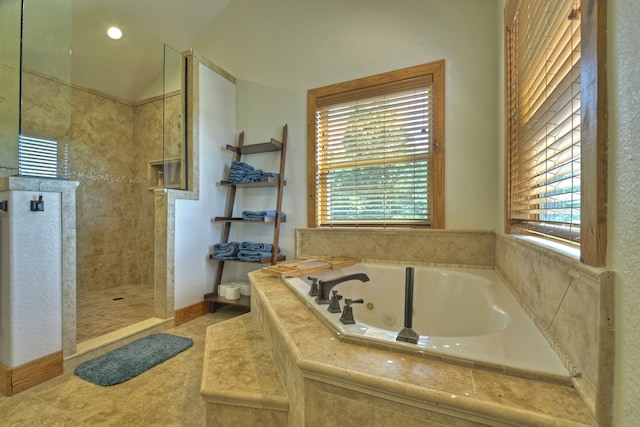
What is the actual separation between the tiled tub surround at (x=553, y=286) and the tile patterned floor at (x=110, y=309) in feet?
7.26

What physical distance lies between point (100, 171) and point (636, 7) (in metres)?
4.40

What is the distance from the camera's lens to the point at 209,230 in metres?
2.72

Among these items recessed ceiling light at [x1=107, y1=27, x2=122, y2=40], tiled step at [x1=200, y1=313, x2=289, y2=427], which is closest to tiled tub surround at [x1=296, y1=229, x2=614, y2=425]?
tiled step at [x1=200, y1=313, x2=289, y2=427]

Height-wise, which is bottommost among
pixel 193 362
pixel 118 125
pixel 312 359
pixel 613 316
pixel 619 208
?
pixel 193 362

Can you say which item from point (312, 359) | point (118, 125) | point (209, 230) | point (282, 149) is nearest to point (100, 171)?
point (118, 125)

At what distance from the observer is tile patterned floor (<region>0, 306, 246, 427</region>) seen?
1.29 m

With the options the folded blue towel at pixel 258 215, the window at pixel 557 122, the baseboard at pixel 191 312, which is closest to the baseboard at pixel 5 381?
the baseboard at pixel 191 312

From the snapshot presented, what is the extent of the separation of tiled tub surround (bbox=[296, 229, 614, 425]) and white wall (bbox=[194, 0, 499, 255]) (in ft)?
0.59

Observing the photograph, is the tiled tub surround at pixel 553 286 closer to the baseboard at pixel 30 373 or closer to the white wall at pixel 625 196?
the white wall at pixel 625 196

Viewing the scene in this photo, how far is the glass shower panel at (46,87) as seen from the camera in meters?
1.76

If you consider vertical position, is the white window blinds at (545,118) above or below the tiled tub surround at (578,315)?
above

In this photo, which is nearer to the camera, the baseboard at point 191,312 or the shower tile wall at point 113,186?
the baseboard at point 191,312

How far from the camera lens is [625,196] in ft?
1.78

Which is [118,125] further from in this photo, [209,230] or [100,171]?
[209,230]
